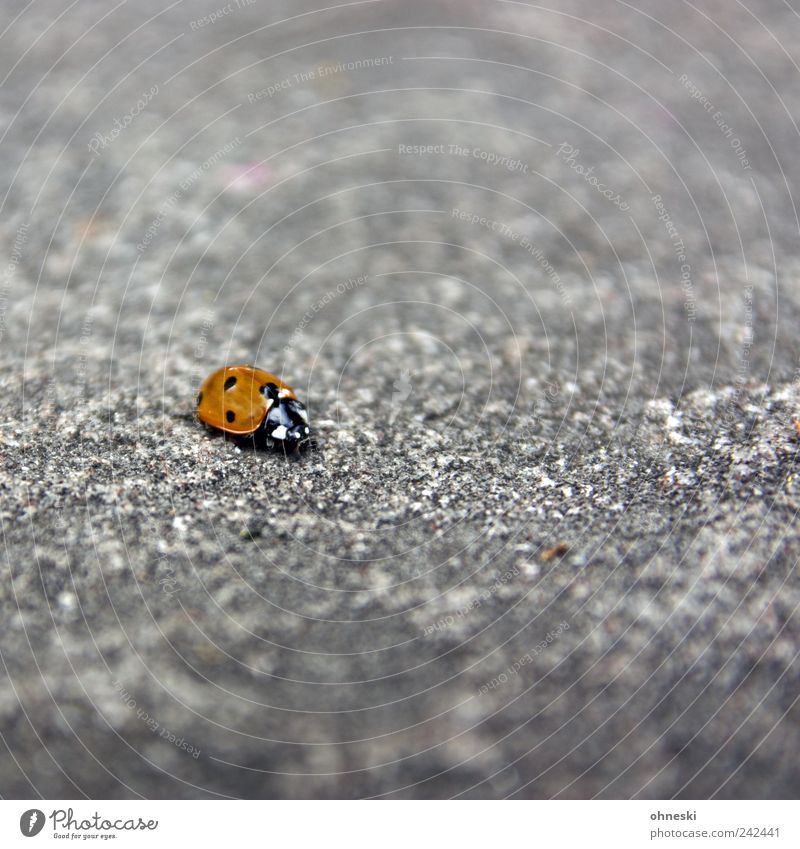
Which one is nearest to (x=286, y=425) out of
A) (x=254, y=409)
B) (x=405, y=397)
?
(x=254, y=409)

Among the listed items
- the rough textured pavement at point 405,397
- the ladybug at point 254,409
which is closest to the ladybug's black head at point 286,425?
the ladybug at point 254,409

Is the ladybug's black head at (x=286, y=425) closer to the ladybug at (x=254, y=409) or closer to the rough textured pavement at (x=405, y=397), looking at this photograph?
the ladybug at (x=254, y=409)

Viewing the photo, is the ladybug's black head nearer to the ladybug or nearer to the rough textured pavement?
the ladybug

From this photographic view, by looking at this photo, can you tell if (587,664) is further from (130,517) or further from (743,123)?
(743,123)

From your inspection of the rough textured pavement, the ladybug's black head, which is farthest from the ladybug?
the rough textured pavement

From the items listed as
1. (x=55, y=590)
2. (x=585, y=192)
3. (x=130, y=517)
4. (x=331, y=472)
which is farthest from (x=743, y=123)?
(x=55, y=590)

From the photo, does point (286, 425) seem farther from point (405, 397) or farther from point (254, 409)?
point (405, 397)
